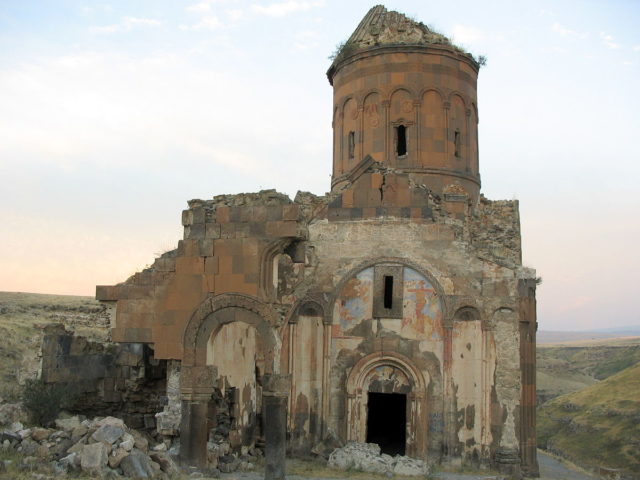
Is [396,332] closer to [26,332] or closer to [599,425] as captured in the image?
[599,425]

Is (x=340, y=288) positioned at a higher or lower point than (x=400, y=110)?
lower

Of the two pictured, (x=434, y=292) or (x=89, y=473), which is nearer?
(x=89, y=473)

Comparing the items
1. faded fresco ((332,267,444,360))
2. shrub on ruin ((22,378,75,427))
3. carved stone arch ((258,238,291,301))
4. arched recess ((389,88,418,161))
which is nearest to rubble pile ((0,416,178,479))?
shrub on ruin ((22,378,75,427))

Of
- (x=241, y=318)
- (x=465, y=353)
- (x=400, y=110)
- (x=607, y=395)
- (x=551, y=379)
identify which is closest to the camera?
(x=241, y=318)

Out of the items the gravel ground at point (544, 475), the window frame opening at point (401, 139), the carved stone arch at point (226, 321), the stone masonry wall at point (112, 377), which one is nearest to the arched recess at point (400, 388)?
the gravel ground at point (544, 475)

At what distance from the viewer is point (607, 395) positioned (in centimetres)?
2353

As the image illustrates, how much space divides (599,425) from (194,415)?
15328mm

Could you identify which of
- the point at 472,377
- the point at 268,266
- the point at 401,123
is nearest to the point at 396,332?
the point at 472,377

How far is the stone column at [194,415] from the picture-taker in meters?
9.43

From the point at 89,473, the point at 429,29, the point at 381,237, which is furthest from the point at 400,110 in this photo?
the point at 89,473

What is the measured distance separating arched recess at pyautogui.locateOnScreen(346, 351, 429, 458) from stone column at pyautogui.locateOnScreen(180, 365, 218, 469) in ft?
12.0

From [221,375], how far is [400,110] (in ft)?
24.8

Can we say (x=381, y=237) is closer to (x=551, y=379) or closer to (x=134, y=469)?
(x=134, y=469)

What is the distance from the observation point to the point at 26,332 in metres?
21.7
